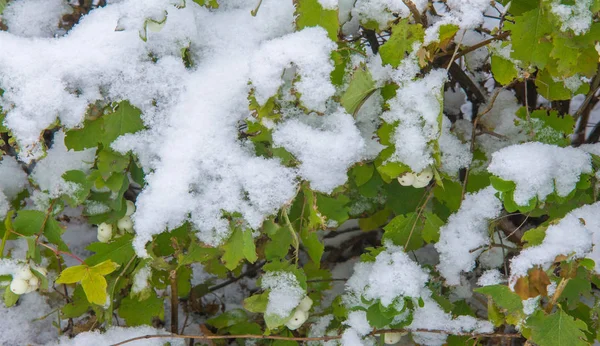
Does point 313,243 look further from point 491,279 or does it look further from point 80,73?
point 80,73

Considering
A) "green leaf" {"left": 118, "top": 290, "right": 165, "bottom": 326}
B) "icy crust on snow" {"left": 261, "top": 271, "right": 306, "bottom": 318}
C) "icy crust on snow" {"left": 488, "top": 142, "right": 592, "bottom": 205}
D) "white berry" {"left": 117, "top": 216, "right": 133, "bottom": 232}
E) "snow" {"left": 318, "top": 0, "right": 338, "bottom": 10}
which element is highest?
"snow" {"left": 318, "top": 0, "right": 338, "bottom": 10}

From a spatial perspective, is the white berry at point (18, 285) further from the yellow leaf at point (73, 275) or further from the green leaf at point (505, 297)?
the green leaf at point (505, 297)

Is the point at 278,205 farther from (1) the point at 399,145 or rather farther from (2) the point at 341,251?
(2) the point at 341,251

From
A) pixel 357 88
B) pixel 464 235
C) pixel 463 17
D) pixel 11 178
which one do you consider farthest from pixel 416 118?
pixel 11 178

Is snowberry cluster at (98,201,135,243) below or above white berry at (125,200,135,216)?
below

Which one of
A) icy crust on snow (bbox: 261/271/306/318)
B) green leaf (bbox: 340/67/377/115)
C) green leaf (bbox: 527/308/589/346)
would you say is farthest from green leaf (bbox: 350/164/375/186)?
green leaf (bbox: 527/308/589/346)

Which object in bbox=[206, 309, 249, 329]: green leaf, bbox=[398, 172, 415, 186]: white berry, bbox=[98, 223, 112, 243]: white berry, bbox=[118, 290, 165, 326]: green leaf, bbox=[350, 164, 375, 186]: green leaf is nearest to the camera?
bbox=[398, 172, 415, 186]: white berry

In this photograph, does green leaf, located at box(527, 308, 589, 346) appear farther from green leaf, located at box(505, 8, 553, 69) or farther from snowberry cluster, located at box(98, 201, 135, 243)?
snowberry cluster, located at box(98, 201, 135, 243)
